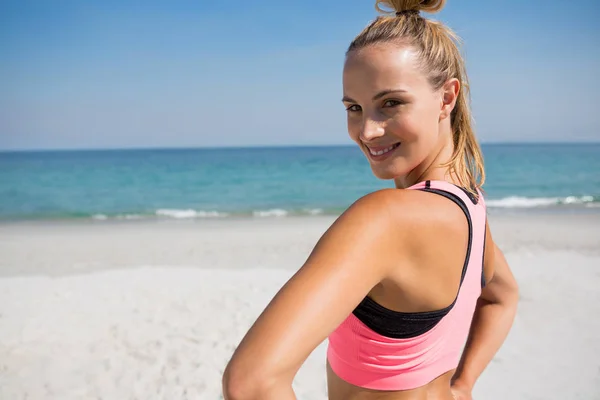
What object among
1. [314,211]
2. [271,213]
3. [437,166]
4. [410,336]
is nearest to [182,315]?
[437,166]

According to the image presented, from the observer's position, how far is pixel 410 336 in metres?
1.21

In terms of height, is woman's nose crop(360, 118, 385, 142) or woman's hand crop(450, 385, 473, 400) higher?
woman's nose crop(360, 118, 385, 142)

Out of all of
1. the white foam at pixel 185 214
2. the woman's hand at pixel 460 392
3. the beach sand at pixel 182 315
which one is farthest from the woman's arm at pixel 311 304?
the white foam at pixel 185 214

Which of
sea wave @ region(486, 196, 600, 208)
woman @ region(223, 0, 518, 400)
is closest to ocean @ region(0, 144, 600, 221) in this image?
sea wave @ region(486, 196, 600, 208)

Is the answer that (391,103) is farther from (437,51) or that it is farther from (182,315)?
(182,315)

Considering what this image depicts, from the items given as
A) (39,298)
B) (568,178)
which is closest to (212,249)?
(39,298)

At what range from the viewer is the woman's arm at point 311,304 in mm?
848

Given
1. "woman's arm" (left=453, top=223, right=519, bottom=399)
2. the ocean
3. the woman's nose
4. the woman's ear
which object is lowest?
the ocean

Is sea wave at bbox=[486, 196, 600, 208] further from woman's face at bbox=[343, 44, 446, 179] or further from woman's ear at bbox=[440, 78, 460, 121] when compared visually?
woman's face at bbox=[343, 44, 446, 179]

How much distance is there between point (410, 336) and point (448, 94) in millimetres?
654

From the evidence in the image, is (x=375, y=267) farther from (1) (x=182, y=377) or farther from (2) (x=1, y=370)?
(2) (x=1, y=370)

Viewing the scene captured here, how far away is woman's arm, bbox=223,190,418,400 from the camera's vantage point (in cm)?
85

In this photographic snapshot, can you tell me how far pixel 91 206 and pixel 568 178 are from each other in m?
25.4

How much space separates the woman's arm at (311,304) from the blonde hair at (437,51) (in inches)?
20.7
